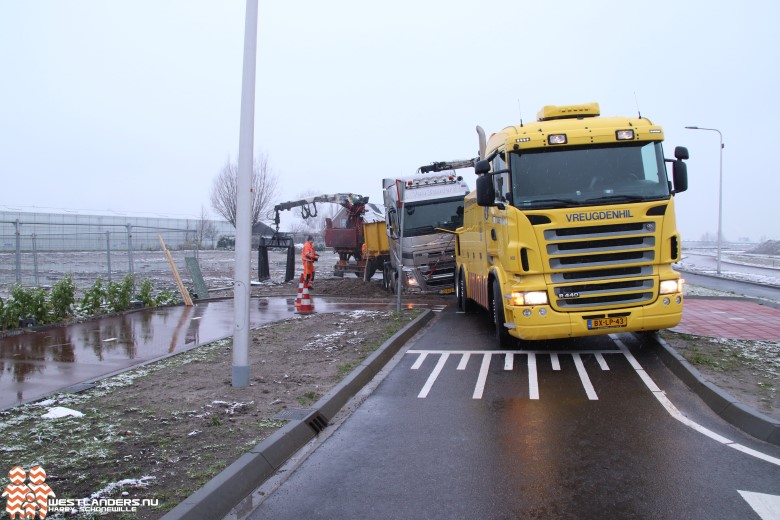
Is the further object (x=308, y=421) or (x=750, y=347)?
(x=750, y=347)

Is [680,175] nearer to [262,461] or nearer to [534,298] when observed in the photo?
[534,298]

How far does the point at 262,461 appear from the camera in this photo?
4.77 meters

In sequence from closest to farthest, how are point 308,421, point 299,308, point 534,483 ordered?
point 534,483 < point 308,421 < point 299,308

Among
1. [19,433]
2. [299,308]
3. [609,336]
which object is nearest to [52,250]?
[299,308]

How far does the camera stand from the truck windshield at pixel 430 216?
55.2 feet

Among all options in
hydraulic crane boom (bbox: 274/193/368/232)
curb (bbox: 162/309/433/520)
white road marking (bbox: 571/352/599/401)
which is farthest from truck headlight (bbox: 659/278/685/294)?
hydraulic crane boom (bbox: 274/193/368/232)

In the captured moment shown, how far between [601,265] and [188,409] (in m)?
5.41

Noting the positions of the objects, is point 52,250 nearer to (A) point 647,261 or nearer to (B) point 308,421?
(B) point 308,421

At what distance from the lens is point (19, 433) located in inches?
207

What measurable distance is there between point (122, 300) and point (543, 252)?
9.88 metres

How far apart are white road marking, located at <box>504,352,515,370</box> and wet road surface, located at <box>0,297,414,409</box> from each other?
4044 millimetres

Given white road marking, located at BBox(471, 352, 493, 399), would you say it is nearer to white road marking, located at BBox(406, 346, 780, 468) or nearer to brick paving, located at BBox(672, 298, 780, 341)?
white road marking, located at BBox(406, 346, 780, 468)

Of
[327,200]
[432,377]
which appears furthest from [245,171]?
[327,200]

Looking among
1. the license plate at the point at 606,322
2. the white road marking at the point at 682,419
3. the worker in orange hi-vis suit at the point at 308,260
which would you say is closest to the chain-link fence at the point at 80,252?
the worker in orange hi-vis suit at the point at 308,260
